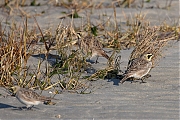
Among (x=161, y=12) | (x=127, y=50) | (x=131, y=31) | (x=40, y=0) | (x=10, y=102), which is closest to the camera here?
(x=10, y=102)

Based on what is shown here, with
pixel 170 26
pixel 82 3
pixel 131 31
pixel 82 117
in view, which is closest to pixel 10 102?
pixel 82 117

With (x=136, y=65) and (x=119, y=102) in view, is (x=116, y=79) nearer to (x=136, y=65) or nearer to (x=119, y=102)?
(x=136, y=65)

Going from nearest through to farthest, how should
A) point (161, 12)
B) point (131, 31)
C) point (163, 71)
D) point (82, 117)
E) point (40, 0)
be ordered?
point (82, 117) < point (163, 71) < point (131, 31) < point (161, 12) < point (40, 0)

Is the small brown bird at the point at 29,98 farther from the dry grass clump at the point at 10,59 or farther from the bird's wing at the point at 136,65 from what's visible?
the bird's wing at the point at 136,65

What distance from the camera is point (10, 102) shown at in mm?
6891

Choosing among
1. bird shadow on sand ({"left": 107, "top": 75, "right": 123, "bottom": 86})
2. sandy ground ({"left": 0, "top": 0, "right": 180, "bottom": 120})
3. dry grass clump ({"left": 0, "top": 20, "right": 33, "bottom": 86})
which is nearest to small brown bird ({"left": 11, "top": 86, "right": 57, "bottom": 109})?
sandy ground ({"left": 0, "top": 0, "right": 180, "bottom": 120})

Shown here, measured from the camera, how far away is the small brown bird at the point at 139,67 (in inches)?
314

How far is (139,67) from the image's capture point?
320 inches

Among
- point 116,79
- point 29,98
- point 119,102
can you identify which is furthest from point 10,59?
point 119,102

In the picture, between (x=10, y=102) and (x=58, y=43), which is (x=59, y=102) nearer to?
(x=10, y=102)

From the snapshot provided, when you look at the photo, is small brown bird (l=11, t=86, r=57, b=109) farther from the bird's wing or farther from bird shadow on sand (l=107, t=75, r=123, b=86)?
the bird's wing

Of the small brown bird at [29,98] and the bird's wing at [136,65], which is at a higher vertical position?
the small brown bird at [29,98]

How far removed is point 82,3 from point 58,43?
514 centimetres

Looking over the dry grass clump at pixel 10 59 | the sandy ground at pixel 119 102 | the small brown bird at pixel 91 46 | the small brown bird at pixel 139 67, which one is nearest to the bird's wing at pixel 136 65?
the small brown bird at pixel 139 67
